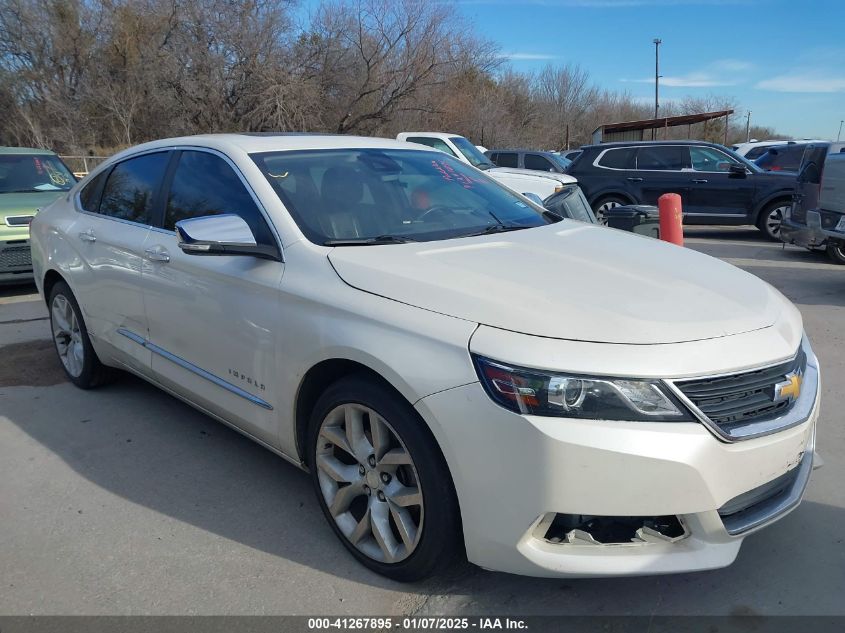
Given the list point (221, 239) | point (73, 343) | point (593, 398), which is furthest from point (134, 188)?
point (593, 398)

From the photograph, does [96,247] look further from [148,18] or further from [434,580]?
[148,18]

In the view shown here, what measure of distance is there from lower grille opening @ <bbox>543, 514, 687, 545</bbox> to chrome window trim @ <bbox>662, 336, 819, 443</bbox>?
0.33 m

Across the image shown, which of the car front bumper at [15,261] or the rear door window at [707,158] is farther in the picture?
the rear door window at [707,158]

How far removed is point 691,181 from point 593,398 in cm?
1173

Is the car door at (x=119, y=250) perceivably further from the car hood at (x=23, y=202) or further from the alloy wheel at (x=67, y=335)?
the car hood at (x=23, y=202)

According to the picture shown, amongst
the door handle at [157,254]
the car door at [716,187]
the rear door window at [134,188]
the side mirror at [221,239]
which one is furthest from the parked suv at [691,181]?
the side mirror at [221,239]

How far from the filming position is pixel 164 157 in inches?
161

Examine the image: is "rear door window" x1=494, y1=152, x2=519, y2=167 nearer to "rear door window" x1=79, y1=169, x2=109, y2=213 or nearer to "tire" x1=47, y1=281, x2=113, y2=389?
"rear door window" x1=79, y1=169, x2=109, y2=213

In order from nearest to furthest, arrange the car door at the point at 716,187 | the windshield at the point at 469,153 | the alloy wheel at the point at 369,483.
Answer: the alloy wheel at the point at 369,483 < the car door at the point at 716,187 < the windshield at the point at 469,153

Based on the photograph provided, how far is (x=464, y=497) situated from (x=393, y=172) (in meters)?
1.93

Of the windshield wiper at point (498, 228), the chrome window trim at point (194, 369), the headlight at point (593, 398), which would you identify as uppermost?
the windshield wiper at point (498, 228)

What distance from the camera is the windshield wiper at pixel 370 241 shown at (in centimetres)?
303

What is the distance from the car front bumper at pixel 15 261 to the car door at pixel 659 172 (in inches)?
388

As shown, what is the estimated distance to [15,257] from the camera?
26.6ft
